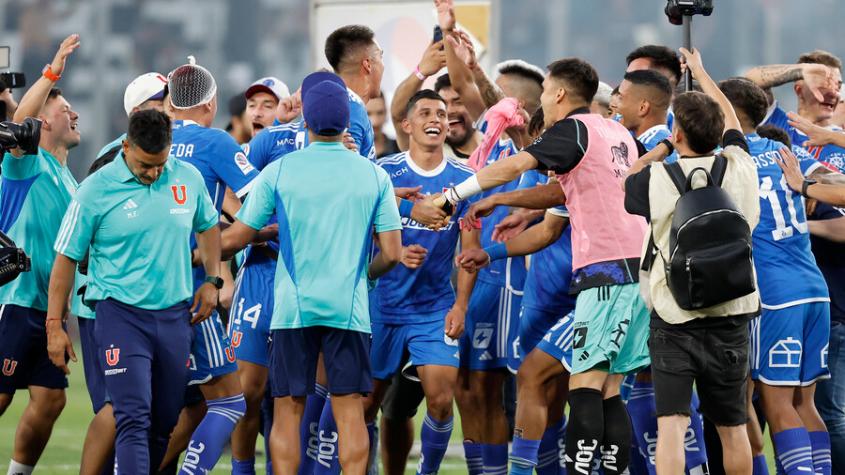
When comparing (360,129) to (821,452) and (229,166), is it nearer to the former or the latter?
(229,166)

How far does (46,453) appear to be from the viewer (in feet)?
35.7

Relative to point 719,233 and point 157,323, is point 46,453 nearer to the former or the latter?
point 157,323

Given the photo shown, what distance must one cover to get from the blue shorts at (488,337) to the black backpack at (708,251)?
2.19 m

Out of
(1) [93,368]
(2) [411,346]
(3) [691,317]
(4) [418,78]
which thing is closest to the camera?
(3) [691,317]

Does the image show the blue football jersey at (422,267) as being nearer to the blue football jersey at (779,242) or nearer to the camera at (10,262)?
the blue football jersey at (779,242)

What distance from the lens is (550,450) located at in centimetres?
848

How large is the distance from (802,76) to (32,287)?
215 inches

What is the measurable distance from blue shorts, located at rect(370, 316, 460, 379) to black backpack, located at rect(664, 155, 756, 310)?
1968 mm

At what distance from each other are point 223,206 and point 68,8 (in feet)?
52.2

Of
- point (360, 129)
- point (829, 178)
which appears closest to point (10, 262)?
point (360, 129)

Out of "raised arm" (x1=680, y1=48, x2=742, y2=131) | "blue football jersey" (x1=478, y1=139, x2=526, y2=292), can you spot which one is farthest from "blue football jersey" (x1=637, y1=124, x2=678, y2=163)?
"blue football jersey" (x1=478, y1=139, x2=526, y2=292)

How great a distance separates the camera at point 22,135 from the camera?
7.75 meters

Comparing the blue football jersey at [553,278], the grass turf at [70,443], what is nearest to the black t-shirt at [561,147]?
the blue football jersey at [553,278]

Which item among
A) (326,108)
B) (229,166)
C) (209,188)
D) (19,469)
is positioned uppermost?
(326,108)
